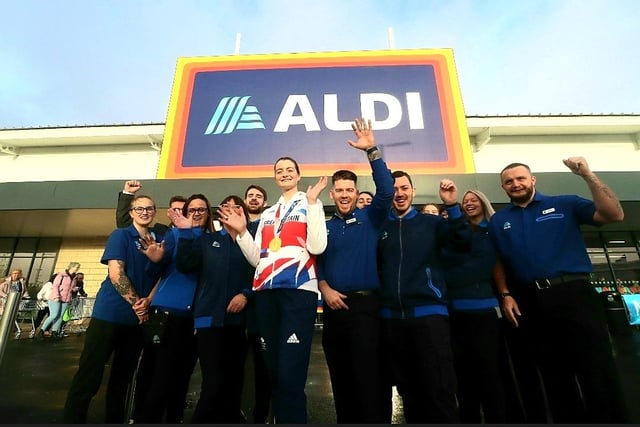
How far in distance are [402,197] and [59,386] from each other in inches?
190

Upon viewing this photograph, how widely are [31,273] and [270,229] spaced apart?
46.9 feet

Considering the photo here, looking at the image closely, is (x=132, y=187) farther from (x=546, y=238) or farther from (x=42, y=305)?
(x=42, y=305)

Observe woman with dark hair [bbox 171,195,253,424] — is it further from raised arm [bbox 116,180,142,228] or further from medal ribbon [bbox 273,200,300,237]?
raised arm [bbox 116,180,142,228]

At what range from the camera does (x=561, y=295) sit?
2.50m

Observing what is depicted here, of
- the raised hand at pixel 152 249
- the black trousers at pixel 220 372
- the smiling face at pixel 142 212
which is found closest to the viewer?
the black trousers at pixel 220 372

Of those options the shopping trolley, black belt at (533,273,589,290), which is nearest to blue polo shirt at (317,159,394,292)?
black belt at (533,273,589,290)

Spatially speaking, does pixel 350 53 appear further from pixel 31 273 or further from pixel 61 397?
pixel 31 273

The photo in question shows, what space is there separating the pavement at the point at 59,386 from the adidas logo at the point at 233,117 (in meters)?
5.00

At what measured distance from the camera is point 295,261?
2.31m

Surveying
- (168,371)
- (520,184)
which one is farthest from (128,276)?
(520,184)

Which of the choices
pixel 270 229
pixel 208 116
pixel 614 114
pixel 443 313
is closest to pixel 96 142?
pixel 208 116

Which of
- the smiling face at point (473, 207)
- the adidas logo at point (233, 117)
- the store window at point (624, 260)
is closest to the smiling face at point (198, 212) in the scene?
the smiling face at point (473, 207)

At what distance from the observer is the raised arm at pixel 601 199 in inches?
97.3

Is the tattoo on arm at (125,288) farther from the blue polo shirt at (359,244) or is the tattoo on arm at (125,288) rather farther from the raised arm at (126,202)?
the blue polo shirt at (359,244)
